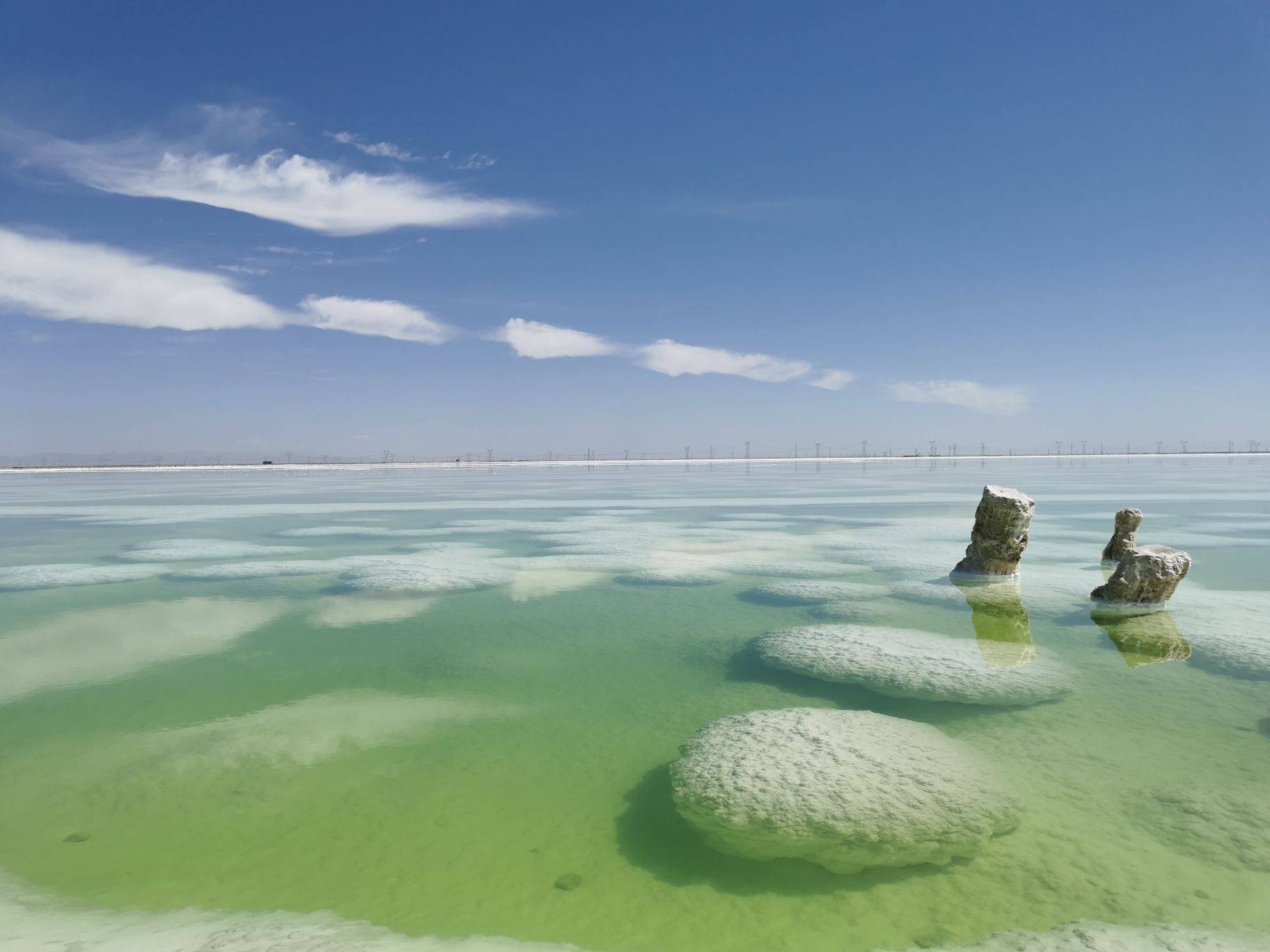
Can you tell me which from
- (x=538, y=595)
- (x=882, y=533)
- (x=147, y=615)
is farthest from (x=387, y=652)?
(x=882, y=533)

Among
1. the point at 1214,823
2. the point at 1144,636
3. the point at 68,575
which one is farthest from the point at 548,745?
the point at 68,575

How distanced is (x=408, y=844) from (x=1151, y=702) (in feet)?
21.0

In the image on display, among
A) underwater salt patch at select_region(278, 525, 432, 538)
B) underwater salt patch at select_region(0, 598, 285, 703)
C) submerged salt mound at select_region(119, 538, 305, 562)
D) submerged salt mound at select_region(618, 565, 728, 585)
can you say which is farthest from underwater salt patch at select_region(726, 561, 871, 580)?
submerged salt mound at select_region(119, 538, 305, 562)

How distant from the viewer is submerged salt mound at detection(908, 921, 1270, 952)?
3.48 metres

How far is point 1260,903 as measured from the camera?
3809 mm

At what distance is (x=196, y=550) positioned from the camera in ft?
55.1

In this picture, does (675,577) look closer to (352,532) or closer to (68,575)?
(68,575)

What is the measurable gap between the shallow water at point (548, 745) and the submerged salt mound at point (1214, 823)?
0.06 ft

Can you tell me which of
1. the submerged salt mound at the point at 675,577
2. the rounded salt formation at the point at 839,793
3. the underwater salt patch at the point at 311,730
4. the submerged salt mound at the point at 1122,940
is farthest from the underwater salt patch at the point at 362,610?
the submerged salt mound at the point at 1122,940

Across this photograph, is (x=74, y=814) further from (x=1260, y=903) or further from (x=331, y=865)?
(x=1260, y=903)

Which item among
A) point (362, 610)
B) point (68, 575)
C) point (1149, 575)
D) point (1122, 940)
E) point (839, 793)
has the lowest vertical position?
point (68, 575)

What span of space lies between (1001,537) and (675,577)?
18.4ft

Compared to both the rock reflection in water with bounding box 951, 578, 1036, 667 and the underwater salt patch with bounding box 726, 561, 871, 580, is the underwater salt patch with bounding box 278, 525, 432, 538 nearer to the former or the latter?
the underwater salt patch with bounding box 726, 561, 871, 580

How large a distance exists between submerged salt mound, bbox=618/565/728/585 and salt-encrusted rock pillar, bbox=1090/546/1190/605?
589 cm
